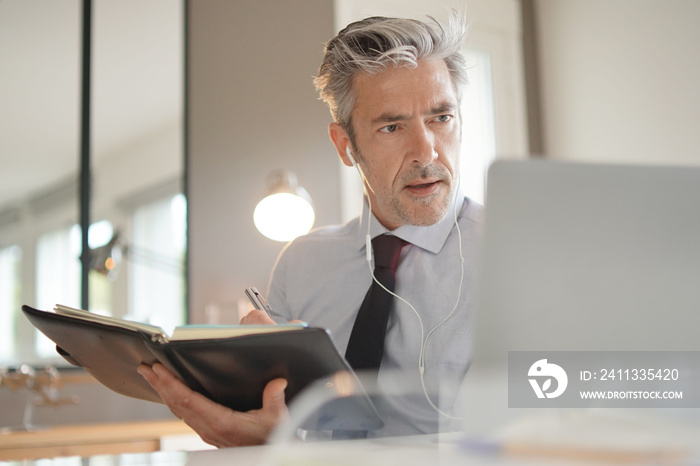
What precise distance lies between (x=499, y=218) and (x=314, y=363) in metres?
0.36

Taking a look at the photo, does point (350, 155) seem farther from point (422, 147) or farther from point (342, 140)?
point (422, 147)

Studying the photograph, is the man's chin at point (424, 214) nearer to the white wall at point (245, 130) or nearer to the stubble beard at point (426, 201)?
the stubble beard at point (426, 201)

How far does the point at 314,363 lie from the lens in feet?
2.73

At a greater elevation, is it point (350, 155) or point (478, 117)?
point (478, 117)

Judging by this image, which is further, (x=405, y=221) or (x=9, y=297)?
(x=9, y=297)

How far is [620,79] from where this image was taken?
3211 millimetres

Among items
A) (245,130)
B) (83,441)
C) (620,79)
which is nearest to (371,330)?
(83,441)

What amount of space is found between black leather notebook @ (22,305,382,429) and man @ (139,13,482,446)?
384 mm

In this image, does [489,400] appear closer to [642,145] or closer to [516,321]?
[516,321]

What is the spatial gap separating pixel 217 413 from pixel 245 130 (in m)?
2.08

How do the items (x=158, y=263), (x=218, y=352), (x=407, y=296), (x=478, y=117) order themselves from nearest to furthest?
(x=218, y=352)
(x=407, y=296)
(x=158, y=263)
(x=478, y=117)

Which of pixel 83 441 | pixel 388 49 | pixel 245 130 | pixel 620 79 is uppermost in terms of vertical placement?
pixel 620 79

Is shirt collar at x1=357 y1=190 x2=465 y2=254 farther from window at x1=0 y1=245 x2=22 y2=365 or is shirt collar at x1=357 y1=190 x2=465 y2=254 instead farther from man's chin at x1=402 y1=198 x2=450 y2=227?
window at x1=0 y1=245 x2=22 y2=365

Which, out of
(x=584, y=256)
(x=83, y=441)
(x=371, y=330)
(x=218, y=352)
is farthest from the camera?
(x=83, y=441)
